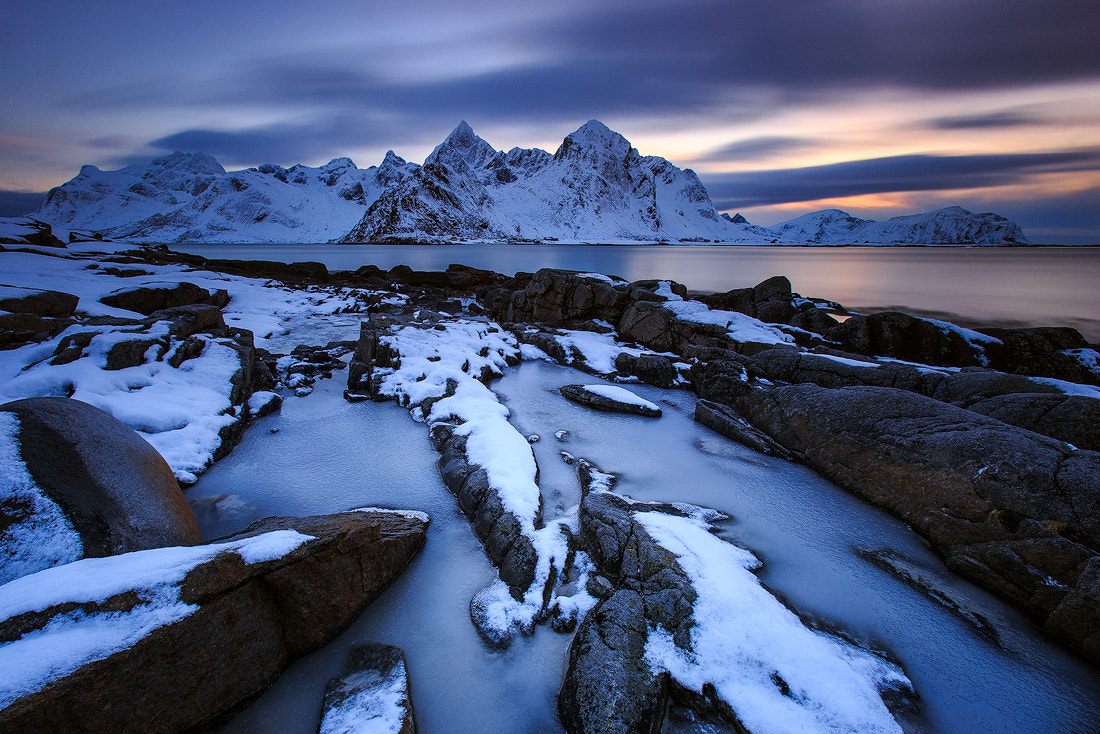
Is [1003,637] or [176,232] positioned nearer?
[1003,637]

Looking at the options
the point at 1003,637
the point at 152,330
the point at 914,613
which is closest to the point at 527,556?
the point at 914,613

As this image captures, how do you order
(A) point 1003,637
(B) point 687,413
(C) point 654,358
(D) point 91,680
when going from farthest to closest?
(C) point 654,358 → (B) point 687,413 → (A) point 1003,637 → (D) point 91,680

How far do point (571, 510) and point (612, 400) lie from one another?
5.28 meters

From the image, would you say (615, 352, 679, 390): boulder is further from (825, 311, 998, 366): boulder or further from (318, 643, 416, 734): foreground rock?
(318, 643, 416, 734): foreground rock

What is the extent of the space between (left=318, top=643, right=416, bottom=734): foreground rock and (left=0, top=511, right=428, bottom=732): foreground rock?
0.61 metres

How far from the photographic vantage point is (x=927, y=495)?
7207mm

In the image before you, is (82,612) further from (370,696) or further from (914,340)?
(914,340)

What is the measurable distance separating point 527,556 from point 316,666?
2633mm

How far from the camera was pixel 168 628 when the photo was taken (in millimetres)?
3494

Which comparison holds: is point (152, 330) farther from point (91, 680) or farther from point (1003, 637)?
point (1003, 637)

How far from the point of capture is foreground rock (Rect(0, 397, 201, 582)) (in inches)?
170

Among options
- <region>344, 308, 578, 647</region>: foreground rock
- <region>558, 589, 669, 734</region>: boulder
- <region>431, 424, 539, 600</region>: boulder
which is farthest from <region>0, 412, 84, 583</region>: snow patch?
<region>558, 589, 669, 734</region>: boulder

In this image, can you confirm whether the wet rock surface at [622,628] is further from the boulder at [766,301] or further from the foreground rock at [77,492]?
the boulder at [766,301]

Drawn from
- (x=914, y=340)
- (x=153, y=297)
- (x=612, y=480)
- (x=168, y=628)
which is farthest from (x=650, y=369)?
(x=153, y=297)
